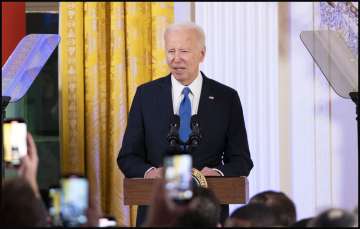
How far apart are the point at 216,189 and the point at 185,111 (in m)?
0.55

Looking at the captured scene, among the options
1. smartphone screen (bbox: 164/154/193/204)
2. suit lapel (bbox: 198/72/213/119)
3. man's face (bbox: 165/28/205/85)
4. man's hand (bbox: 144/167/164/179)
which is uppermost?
man's face (bbox: 165/28/205/85)

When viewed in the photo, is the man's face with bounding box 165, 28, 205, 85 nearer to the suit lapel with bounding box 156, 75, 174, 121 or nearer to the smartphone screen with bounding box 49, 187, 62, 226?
the suit lapel with bounding box 156, 75, 174, 121

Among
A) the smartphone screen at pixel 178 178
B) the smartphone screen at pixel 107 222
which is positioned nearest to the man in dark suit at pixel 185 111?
the smartphone screen at pixel 107 222

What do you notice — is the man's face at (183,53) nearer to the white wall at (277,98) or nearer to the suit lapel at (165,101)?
the suit lapel at (165,101)

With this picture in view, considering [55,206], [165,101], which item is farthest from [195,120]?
[55,206]

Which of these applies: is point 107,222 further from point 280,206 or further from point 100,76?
point 100,76

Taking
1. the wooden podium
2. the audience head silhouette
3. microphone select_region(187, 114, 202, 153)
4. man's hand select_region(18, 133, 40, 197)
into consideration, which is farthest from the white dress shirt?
man's hand select_region(18, 133, 40, 197)

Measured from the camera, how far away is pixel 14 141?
360 centimetres

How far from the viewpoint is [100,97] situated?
6668mm

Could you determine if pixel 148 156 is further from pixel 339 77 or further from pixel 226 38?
pixel 226 38

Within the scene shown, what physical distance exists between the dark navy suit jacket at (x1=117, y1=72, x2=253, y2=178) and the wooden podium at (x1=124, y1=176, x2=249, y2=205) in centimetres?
34

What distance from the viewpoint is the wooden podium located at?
15.2 ft

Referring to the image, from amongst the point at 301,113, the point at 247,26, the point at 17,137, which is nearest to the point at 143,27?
the point at 247,26

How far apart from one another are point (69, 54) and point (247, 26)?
109cm
